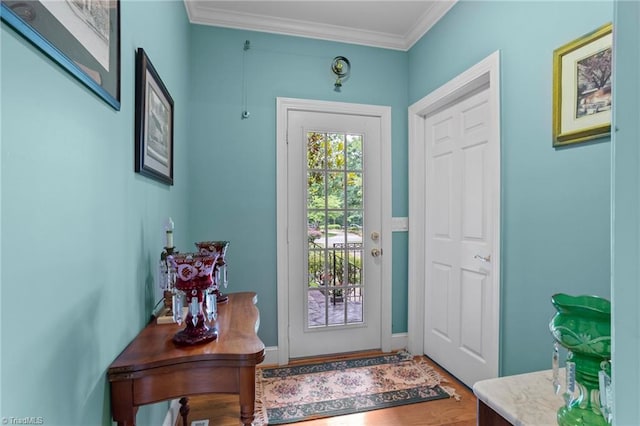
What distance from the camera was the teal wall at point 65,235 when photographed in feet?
1.81

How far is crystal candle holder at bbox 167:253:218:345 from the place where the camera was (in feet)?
3.43

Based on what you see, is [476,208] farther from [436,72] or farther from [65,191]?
[65,191]

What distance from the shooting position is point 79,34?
2.47 feet

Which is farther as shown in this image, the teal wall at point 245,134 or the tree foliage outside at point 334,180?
the tree foliage outside at point 334,180

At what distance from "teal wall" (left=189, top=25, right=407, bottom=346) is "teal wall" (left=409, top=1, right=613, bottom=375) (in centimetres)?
129

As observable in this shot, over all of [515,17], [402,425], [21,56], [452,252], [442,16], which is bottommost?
[402,425]

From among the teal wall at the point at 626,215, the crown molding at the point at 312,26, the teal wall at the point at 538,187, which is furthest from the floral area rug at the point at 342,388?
the crown molding at the point at 312,26

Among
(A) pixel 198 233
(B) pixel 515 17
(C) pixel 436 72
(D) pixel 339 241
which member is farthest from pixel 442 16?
(A) pixel 198 233

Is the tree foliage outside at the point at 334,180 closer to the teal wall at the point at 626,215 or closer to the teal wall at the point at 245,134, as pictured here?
the teal wall at the point at 245,134

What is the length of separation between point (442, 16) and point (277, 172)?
1692mm

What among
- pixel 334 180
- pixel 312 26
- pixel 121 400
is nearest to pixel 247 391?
pixel 121 400

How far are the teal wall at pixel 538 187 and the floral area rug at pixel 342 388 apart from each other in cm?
65

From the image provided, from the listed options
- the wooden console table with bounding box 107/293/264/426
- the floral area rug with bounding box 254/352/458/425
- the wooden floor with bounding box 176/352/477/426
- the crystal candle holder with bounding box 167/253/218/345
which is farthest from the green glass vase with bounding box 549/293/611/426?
the floral area rug with bounding box 254/352/458/425

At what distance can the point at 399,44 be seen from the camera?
2758mm
